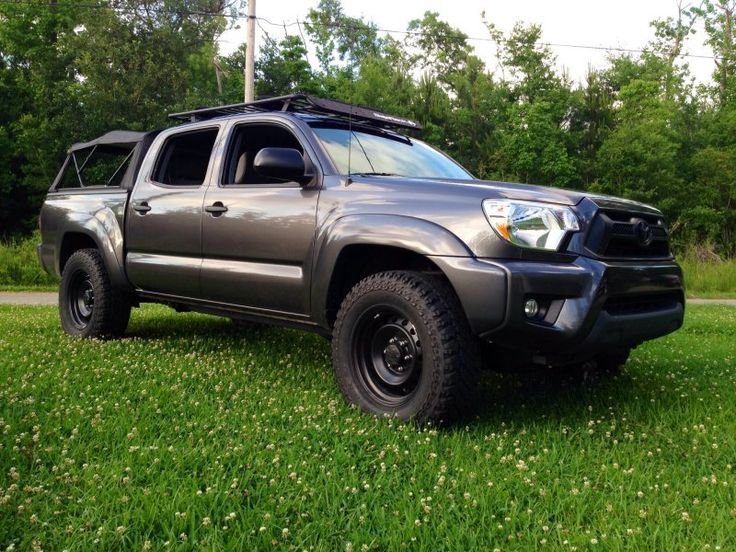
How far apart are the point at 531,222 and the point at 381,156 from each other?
60.2 inches

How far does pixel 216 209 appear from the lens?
14.7ft

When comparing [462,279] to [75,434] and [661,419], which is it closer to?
[661,419]

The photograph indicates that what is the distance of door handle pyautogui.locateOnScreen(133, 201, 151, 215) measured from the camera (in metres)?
5.13

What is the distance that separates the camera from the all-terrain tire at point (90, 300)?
5625 millimetres

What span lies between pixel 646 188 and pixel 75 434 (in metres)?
31.2

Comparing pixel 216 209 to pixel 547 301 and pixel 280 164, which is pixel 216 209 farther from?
pixel 547 301

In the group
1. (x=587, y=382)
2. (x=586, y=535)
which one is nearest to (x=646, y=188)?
(x=587, y=382)

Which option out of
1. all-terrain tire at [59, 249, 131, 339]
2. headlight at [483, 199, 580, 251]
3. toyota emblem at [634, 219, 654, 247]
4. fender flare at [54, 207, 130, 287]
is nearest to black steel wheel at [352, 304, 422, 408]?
headlight at [483, 199, 580, 251]

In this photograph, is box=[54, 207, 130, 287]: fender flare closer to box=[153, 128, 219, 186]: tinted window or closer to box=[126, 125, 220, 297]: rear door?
box=[126, 125, 220, 297]: rear door

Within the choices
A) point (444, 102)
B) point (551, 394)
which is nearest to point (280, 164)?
point (551, 394)

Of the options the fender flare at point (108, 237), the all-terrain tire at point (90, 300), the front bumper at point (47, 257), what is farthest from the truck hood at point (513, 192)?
the front bumper at point (47, 257)

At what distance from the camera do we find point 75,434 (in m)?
3.13

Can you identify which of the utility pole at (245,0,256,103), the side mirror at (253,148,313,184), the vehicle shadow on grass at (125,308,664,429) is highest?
the utility pole at (245,0,256,103)

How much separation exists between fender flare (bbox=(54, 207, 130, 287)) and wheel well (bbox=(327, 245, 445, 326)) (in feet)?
7.85
